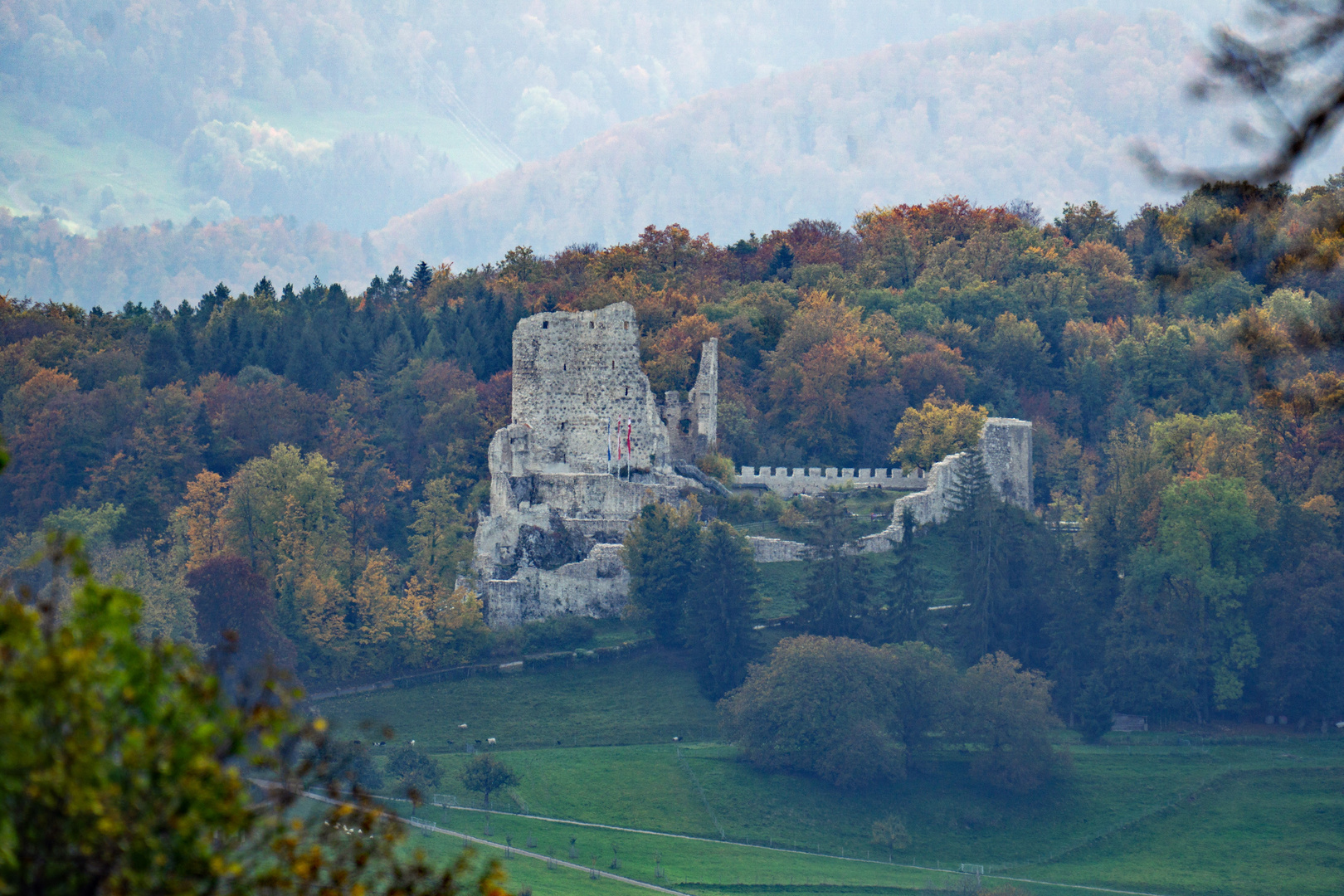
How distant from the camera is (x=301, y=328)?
218 feet

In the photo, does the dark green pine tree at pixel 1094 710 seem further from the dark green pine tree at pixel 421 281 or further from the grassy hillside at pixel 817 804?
the dark green pine tree at pixel 421 281

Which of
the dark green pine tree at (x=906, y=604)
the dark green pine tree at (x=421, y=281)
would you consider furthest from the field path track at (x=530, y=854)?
the dark green pine tree at (x=421, y=281)

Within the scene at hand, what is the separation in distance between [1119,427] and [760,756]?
25.6m

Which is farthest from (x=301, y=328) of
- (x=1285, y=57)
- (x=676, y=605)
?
(x=1285, y=57)

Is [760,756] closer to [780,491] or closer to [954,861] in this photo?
[954,861]

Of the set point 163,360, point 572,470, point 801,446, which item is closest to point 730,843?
point 572,470

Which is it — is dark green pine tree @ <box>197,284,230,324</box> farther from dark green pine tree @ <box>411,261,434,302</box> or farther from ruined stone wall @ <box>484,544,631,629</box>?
ruined stone wall @ <box>484,544,631,629</box>

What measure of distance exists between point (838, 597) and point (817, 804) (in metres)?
7.55

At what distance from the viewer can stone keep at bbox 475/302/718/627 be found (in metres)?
48.8

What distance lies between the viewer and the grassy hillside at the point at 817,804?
37.8 m

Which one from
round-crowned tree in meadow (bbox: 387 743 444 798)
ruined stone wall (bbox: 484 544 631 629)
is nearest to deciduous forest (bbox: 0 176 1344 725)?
ruined stone wall (bbox: 484 544 631 629)

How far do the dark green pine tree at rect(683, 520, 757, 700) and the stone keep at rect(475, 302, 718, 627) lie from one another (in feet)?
9.51

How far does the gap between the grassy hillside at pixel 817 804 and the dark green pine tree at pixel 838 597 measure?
173 inches

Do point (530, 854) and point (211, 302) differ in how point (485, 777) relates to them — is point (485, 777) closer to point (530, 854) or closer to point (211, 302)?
point (530, 854)
